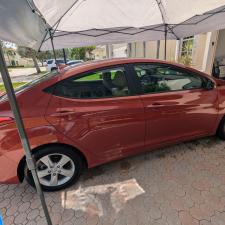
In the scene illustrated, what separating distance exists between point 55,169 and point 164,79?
191cm

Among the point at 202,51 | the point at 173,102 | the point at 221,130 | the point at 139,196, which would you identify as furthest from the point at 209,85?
the point at 202,51

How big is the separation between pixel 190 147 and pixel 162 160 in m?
0.62

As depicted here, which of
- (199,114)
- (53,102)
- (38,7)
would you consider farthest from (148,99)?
(38,7)

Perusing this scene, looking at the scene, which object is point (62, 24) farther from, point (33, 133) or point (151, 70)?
point (33, 133)

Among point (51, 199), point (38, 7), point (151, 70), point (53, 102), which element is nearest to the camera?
point (53, 102)

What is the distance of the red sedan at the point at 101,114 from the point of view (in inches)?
79.2

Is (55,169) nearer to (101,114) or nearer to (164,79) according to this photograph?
(101,114)

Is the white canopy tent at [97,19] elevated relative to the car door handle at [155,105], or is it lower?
elevated

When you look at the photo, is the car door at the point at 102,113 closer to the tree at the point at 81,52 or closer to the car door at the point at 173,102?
the car door at the point at 173,102

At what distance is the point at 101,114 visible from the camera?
84.8 inches

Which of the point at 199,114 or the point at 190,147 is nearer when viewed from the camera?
the point at 199,114

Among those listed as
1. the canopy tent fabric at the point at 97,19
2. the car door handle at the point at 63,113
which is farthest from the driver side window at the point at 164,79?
the canopy tent fabric at the point at 97,19

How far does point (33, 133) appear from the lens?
6.46 ft

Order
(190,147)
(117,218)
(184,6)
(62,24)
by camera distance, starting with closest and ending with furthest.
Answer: (117,218), (190,147), (184,6), (62,24)
